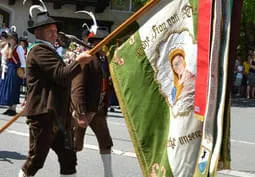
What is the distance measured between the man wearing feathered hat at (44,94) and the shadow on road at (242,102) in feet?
48.0

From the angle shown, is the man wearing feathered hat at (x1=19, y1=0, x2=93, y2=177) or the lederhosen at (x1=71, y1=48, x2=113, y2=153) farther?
the lederhosen at (x1=71, y1=48, x2=113, y2=153)

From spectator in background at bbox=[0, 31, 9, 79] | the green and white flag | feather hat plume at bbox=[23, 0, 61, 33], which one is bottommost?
the green and white flag

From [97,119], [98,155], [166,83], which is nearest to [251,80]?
[98,155]

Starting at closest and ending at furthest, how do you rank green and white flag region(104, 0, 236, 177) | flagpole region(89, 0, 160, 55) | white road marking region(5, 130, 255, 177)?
green and white flag region(104, 0, 236, 177) → flagpole region(89, 0, 160, 55) → white road marking region(5, 130, 255, 177)

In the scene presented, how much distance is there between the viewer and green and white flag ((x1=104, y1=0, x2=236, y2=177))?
4121 mm

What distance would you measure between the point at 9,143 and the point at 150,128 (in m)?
5.06

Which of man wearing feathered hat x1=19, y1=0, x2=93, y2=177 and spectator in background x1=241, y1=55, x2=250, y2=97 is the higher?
spectator in background x1=241, y1=55, x2=250, y2=97

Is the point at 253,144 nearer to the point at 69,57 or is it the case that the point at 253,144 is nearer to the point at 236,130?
the point at 236,130

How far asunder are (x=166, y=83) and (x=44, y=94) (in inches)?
48.9

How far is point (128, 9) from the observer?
93.9 ft

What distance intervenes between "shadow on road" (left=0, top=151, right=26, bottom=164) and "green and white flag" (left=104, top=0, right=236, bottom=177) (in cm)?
360

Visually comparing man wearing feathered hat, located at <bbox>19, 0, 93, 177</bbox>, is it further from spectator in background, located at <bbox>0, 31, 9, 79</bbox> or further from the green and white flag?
spectator in background, located at <bbox>0, 31, 9, 79</bbox>

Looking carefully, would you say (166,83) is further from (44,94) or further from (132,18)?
(44,94)

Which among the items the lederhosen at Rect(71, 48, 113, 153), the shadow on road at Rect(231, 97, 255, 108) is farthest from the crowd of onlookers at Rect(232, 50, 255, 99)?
the lederhosen at Rect(71, 48, 113, 153)
